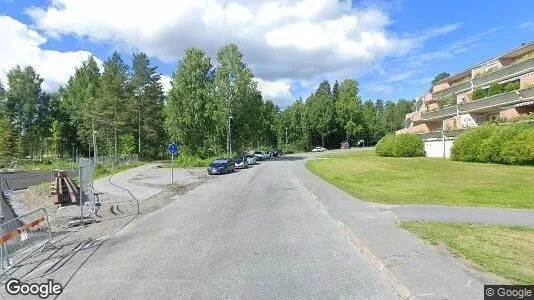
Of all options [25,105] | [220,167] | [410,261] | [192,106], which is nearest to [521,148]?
[220,167]

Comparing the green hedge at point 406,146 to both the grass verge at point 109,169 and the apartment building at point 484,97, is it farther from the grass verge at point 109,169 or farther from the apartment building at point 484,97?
the grass verge at point 109,169

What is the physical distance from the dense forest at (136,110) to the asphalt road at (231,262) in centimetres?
A: 4569

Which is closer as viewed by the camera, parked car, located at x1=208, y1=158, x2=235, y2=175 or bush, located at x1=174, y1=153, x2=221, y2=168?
parked car, located at x1=208, y1=158, x2=235, y2=175

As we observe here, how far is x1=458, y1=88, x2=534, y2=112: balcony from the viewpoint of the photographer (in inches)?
1490

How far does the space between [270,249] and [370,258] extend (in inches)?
93.6

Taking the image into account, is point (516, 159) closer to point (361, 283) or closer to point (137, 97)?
point (361, 283)

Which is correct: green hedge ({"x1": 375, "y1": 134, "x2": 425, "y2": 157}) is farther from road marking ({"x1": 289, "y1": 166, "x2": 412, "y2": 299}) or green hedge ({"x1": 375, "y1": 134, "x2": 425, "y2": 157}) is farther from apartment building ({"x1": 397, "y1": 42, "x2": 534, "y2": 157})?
road marking ({"x1": 289, "y1": 166, "x2": 412, "y2": 299})

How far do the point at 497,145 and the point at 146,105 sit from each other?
181ft

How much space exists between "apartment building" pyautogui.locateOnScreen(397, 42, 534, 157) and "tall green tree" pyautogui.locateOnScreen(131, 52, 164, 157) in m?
43.8

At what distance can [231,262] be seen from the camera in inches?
348

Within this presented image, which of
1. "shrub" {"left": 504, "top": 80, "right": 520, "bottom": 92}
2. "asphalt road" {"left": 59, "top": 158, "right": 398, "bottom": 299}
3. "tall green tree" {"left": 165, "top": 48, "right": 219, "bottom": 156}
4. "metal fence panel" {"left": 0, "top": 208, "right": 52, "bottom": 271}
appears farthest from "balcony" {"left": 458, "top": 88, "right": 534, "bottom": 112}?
"metal fence panel" {"left": 0, "top": 208, "right": 52, "bottom": 271}

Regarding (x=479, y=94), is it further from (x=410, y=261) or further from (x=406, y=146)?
(x=410, y=261)

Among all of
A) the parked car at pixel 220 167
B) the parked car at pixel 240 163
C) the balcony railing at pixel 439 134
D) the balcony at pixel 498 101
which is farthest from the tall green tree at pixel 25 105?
the balcony at pixel 498 101

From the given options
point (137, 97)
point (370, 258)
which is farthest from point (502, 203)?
point (137, 97)
